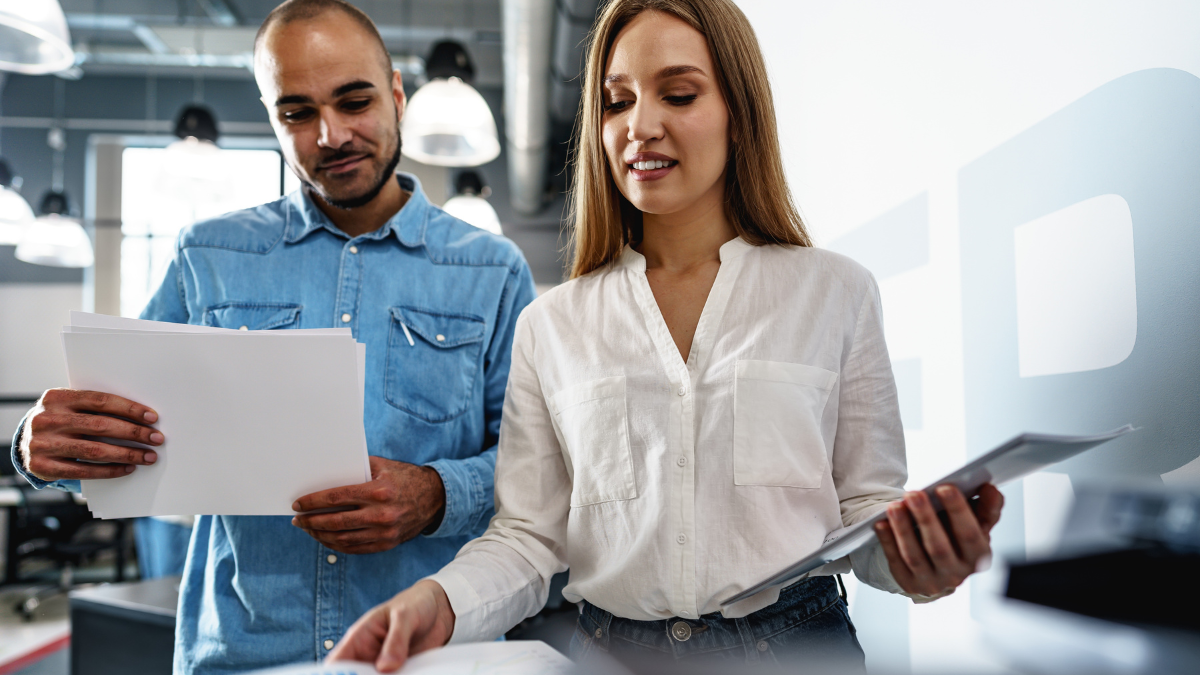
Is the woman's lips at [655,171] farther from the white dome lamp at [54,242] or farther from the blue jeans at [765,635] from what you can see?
the white dome lamp at [54,242]

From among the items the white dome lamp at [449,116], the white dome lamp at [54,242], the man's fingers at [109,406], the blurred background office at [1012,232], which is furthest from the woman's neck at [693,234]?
the white dome lamp at [54,242]

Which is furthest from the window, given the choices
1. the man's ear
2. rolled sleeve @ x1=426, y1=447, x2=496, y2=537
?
rolled sleeve @ x1=426, y1=447, x2=496, y2=537

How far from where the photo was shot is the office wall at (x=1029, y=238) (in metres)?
0.79

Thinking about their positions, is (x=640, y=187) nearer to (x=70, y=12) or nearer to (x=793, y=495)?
(x=793, y=495)

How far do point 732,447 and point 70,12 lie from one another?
8.24m

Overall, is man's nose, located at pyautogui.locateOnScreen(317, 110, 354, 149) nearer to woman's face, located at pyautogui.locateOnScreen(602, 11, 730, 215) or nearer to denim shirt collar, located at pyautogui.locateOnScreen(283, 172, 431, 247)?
denim shirt collar, located at pyautogui.locateOnScreen(283, 172, 431, 247)

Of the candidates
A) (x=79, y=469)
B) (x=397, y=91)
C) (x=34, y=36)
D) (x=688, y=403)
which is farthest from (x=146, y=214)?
(x=688, y=403)

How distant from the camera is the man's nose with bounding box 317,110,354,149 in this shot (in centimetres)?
132

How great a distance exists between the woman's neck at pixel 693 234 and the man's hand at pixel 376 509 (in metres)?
0.49

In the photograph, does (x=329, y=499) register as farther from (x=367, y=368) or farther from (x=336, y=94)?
(x=336, y=94)

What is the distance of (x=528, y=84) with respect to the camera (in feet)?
16.8

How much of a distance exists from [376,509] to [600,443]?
34 centimetres

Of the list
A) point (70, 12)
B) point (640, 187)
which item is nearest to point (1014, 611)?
point (640, 187)

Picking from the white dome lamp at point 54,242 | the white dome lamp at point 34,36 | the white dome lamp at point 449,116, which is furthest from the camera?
the white dome lamp at point 54,242
